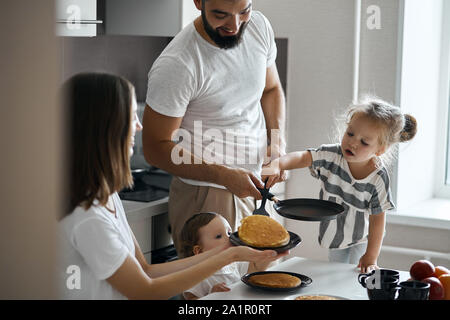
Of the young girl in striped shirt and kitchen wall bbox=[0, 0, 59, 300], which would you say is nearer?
kitchen wall bbox=[0, 0, 59, 300]

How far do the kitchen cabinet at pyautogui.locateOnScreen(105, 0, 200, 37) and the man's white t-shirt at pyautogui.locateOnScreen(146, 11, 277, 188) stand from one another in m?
0.51

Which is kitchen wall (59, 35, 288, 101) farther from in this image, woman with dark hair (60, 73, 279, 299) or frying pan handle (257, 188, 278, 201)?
woman with dark hair (60, 73, 279, 299)

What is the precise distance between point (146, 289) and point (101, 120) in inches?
11.9

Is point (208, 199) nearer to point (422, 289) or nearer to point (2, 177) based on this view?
point (422, 289)

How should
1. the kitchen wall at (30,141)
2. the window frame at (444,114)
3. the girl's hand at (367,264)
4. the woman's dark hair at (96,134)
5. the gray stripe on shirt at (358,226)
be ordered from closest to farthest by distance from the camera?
the kitchen wall at (30,141), the woman's dark hair at (96,134), the girl's hand at (367,264), the gray stripe on shirt at (358,226), the window frame at (444,114)

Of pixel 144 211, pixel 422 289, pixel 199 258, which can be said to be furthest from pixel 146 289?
pixel 144 211

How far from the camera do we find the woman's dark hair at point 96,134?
38.5 inches

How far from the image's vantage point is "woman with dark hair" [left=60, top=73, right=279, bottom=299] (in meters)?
0.98

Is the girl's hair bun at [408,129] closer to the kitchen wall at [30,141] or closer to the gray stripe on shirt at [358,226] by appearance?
the gray stripe on shirt at [358,226]

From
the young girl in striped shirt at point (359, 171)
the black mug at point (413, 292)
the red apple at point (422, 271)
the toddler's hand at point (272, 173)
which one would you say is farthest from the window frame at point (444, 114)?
the black mug at point (413, 292)

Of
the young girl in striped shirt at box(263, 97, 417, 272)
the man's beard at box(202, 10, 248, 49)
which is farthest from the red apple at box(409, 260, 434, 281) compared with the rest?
the man's beard at box(202, 10, 248, 49)

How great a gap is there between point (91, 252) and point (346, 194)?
89 centimetres

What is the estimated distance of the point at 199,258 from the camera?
1219mm

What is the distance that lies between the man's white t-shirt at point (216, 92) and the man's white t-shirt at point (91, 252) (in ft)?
1.83
